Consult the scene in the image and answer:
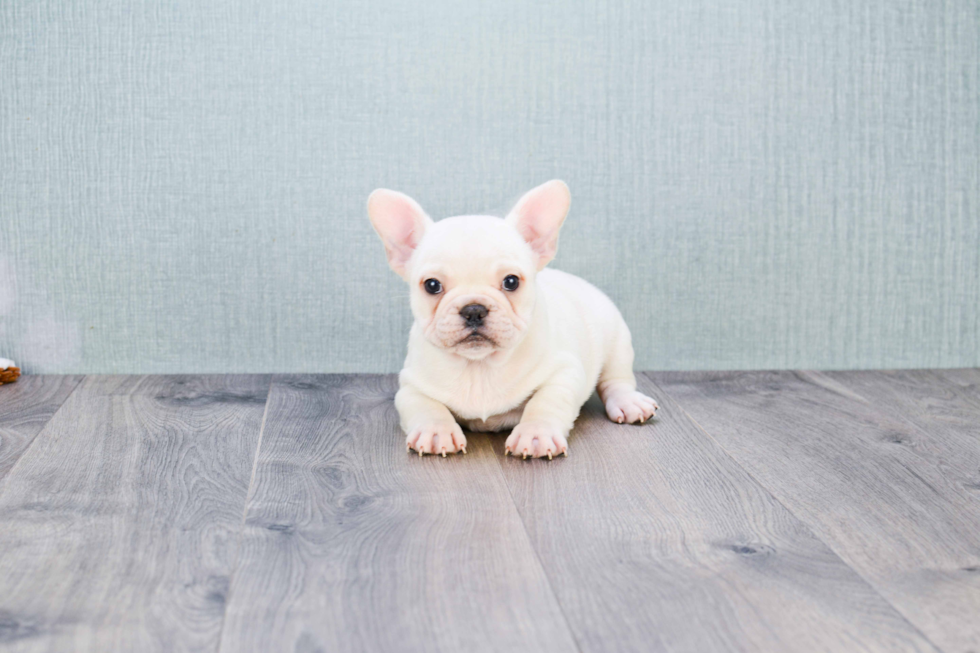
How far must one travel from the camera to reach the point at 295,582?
100cm

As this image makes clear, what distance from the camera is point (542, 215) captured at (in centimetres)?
157

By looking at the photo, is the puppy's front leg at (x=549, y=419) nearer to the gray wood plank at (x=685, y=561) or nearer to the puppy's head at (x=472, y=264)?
the gray wood plank at (x=685, y=561)

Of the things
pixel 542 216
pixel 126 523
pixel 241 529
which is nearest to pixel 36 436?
pixel 126 523

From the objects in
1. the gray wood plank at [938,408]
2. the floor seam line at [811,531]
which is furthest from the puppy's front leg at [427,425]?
the gray wood plank at [938,408]

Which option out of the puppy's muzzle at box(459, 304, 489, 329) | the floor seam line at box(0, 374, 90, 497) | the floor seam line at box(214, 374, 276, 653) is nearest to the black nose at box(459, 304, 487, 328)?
the puppy's muzzle at box(459, 304, 489, 329)

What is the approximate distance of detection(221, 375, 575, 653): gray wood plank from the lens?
35.2 inches

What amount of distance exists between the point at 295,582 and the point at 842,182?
1752 mm

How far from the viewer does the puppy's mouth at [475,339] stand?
1.44 meters

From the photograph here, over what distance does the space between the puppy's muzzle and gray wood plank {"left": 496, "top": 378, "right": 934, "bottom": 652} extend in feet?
0.79

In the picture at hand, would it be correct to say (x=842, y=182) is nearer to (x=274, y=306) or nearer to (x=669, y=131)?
(x=669, y=131)

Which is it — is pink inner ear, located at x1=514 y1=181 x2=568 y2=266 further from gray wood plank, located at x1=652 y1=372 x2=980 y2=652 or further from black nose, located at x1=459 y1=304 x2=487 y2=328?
gray wood plank, located at x1=652 y1=372 x2=980 y2=652

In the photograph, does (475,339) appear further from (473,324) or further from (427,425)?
(427,425)

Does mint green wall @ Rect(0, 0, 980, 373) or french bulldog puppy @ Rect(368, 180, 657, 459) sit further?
mint green wall @ Rect(0, 0, 980, 373)

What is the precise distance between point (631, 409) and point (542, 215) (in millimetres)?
440
